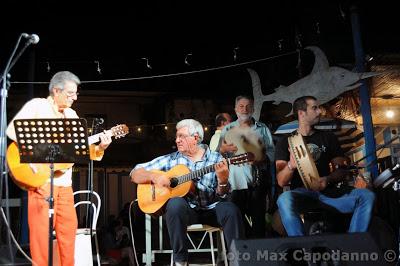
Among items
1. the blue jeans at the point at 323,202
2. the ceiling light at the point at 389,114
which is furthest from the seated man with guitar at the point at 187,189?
the ceiling light at the point at 389,114

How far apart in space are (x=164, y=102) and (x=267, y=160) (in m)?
Answer: 5.16

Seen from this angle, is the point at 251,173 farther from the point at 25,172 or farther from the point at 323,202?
the point at 25,172

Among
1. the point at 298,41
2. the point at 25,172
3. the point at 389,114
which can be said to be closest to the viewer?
the point at 25,172

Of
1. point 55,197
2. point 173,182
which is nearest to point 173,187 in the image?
point 173,182

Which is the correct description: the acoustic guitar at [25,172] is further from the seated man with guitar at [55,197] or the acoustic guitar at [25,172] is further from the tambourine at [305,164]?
the tambourine at [305,164]

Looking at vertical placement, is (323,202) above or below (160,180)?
below

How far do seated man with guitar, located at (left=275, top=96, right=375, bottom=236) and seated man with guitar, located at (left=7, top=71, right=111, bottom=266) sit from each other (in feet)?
5.66

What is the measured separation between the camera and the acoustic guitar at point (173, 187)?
3816 mm

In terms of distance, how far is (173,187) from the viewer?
3.88m

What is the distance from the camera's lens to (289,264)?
254cm

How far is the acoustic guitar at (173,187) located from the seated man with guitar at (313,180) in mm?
382

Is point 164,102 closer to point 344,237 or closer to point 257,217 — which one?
point 257,217

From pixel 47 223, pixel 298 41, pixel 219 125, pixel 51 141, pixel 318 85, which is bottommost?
pixel 47 223

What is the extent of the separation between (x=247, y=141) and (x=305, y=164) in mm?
1289
